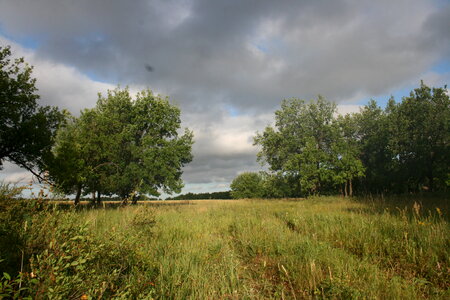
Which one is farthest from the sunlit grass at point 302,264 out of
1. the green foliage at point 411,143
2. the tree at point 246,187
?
the tree at point 246,187

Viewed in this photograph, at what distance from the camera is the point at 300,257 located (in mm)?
4328

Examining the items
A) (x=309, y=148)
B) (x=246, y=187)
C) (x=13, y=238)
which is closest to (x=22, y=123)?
(x=13, y=238)

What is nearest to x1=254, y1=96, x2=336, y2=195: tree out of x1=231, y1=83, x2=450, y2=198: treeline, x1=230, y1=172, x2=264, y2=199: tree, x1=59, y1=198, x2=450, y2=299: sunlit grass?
x1=231, y1=83, x2=450, y2=198: treeline

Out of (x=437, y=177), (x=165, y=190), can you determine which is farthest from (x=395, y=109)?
(x=165, y=190)

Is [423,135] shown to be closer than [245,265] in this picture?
No

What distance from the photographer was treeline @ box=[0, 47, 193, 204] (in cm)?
1451

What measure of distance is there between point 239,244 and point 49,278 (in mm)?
4361

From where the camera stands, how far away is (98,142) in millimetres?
19688

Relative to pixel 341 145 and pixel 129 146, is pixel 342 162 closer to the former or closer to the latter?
pixel 341 145

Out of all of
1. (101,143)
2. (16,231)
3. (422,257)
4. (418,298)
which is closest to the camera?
Answer: (418,298)

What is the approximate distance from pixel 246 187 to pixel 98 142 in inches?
3108

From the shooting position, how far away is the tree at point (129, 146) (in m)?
19.7

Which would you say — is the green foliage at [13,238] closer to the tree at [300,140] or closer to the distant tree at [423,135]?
the tree at [300,140]

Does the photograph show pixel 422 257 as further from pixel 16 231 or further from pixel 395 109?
pixel 395 109
